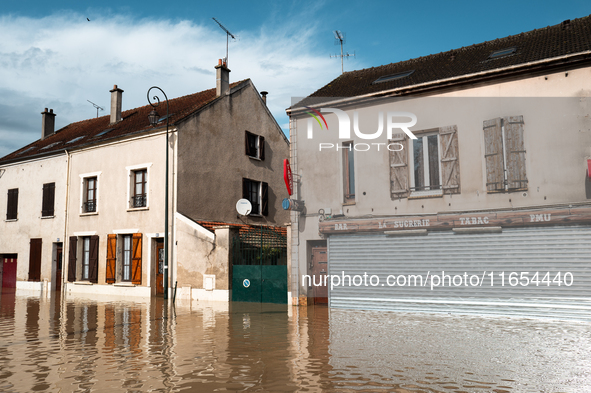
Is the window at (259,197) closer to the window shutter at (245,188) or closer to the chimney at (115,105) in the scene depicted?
the window shutter at (245,188)

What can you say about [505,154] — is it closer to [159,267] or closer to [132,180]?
[159,267]

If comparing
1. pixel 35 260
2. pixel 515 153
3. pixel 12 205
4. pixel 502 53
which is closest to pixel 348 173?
pixel 515 153

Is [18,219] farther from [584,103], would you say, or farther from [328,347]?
[584,103]

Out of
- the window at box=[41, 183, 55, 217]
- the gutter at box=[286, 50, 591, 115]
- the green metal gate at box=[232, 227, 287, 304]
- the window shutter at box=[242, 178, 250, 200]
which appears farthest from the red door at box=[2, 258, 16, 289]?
the gutter at box=[286, 50, 591, 115]

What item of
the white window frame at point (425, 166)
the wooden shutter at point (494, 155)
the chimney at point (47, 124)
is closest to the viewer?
the wooden shutter at point (494, 155)

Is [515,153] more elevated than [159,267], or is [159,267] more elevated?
[515,153]

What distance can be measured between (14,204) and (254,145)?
1269 cm

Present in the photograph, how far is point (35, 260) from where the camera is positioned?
2266 cm

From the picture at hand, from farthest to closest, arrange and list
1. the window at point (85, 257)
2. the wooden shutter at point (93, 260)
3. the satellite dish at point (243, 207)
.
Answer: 1. the window at point (85, 257)
2. the wooden shutter at point (93, 260)
3. the satellite dish at point (243, 207)

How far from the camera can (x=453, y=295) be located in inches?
489

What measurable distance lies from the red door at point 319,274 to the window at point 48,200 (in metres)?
14.2

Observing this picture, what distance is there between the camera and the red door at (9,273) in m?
23.7

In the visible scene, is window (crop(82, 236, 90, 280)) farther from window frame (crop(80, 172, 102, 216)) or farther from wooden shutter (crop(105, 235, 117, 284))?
wooden shutter (crop(105, 235, 117, 284))

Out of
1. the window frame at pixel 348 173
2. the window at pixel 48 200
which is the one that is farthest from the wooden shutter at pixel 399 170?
the window at pixel 48 200
